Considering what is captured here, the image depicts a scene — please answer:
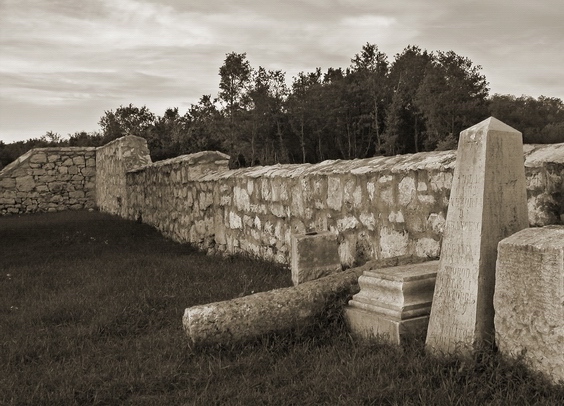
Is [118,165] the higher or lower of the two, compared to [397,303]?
higher

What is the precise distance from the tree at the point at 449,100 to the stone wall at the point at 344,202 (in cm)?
3612

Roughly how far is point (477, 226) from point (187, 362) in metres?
1.74

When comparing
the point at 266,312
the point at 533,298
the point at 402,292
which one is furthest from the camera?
the point at 266,312

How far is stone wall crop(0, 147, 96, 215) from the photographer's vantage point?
55.2ft

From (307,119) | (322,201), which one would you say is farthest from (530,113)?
(322,201)

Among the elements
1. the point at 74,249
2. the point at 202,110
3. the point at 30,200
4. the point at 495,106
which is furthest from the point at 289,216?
the point at 202,110

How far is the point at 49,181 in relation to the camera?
56.6 feet

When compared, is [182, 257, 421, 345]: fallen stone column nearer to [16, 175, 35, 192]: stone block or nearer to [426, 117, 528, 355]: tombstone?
[426, 117, 528, 355]: tombstone

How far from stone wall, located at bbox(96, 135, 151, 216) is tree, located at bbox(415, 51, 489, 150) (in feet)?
98.8

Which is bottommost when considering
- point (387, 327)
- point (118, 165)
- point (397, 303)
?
point (387, 327)

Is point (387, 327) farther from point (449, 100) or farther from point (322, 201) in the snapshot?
point (449, 100)

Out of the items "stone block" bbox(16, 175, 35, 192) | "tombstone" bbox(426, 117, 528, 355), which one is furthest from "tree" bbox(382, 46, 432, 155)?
"tombstone" bbox(426, 117, 528, 355)

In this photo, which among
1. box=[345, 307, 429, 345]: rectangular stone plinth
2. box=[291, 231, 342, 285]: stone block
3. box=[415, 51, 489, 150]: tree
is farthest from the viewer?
box=[415, 51, 489, 150]: tree

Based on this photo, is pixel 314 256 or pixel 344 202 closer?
pixel 314 256
